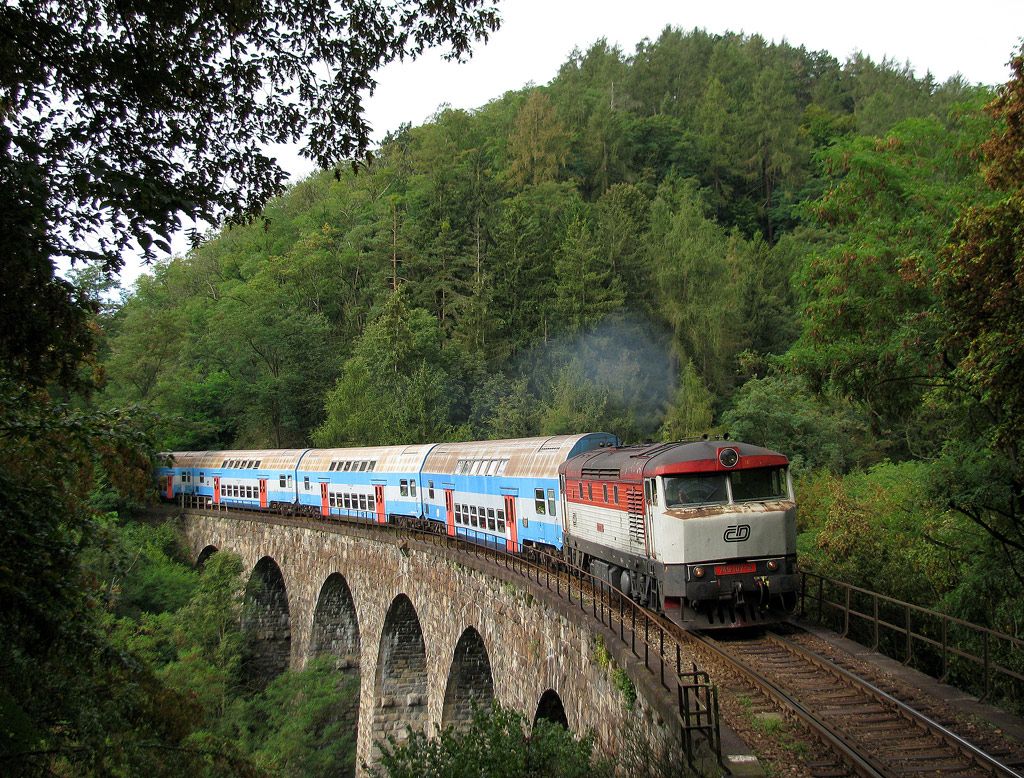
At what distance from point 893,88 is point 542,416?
44272 millimetres

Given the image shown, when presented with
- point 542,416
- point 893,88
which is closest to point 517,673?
point 542,416

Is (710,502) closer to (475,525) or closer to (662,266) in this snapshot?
(475,525)

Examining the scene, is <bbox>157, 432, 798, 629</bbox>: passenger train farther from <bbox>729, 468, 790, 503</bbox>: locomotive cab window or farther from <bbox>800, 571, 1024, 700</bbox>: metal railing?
<bbox>800, 571, 1024, 700</bbox>: metal railing

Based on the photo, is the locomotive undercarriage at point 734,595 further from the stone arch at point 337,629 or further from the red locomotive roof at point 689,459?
the stone arch at point 337,629

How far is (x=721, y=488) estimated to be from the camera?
1201cm

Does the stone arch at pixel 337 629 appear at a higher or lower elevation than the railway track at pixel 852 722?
lower

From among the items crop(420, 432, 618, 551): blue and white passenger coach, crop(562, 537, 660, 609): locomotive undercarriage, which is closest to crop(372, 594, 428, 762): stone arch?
crop(420, 432, 618, 551): blue and white passenger coach

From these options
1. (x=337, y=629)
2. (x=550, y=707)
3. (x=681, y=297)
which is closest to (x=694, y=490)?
(x=550, y=707)

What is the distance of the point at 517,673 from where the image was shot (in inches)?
571

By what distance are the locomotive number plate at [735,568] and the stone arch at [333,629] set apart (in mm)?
19195

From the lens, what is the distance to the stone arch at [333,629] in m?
28.2

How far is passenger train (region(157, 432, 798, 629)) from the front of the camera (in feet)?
38.0

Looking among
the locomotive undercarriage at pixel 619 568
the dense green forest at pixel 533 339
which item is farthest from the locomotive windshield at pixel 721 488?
the dense green forest at pixel 533 339

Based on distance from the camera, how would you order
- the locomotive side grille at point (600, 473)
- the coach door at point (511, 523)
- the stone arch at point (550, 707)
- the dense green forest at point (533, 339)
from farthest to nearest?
the coach door at point (511, 523), the locomotive side grille at point (600, 473), the stone arch at point (550, 707), the dense green forest at point (533, 339)
